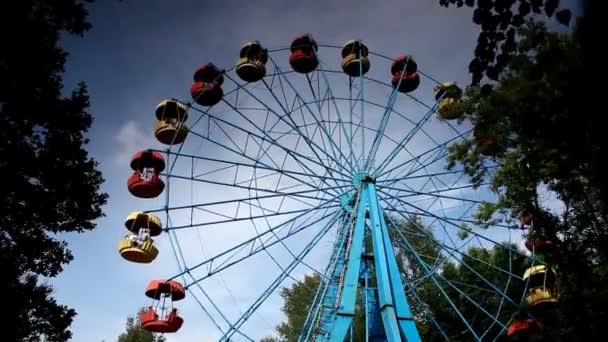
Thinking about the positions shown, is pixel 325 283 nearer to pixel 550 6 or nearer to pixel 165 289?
pixel 165 289

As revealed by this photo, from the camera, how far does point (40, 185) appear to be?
9656 millimetres

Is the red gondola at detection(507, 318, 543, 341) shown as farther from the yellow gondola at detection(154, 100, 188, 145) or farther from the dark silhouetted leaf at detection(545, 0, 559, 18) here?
the dark silhouetted leaf at detection(545, 0, 559, 18)

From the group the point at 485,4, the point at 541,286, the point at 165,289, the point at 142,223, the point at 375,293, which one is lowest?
the point at 485,4

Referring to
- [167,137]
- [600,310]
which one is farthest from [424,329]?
[167,137]

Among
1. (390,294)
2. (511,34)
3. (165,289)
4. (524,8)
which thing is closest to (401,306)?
(390,294)

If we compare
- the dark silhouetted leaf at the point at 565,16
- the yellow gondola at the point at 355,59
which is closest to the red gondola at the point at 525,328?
the yellow gondola at the point at 355,59

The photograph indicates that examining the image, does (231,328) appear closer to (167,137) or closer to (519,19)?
(167,137)

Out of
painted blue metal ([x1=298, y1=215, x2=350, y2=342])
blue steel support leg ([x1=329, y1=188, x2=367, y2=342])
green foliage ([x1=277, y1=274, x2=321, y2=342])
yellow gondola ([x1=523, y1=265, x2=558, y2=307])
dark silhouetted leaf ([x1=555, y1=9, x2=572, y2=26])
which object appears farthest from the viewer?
green foliage ([x1=277, y1=274, x2=321, y2=342])

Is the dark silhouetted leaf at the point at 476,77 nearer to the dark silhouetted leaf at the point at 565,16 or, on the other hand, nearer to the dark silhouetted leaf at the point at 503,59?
the dark silhouetted leaf at the point at 503,59

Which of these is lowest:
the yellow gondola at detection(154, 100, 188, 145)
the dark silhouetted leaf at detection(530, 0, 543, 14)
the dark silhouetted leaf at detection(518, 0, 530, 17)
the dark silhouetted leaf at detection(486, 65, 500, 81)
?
the dark silhouetted leaf at detection(486, 65, 500, 81)

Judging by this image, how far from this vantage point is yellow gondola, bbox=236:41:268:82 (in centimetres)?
1586

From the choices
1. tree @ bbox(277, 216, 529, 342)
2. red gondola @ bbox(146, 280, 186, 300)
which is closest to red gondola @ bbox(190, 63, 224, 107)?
red gondola @ bbox(146, 280, 186, 300)

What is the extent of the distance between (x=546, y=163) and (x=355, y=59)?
8.53m

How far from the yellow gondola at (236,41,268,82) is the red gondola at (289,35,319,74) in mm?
982
